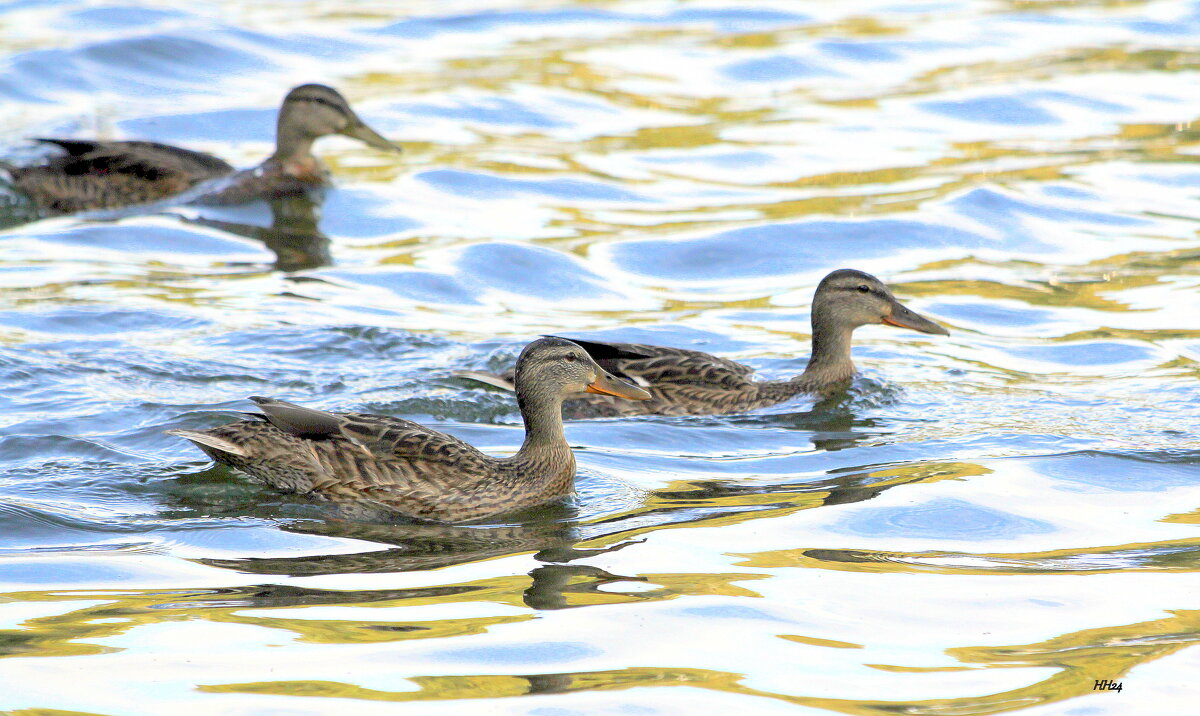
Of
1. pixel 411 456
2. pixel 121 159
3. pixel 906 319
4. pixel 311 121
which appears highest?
pixel 311 121

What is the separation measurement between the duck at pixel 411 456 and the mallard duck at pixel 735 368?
1072 mm

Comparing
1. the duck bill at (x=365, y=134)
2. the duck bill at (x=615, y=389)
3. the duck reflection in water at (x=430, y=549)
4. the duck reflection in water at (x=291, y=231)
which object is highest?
the duck bill at (x=365, y=134)

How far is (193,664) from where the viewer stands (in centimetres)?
600

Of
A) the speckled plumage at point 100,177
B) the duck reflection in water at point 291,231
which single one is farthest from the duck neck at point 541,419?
the speckled plumage at point 100,177

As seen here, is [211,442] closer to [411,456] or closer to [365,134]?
[411,456]

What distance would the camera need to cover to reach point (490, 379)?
384 inches

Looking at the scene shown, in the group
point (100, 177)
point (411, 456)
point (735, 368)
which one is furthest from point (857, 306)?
point (100, 177)

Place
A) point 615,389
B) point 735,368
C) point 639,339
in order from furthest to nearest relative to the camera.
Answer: point 639,339, point 735,368, point 615,389

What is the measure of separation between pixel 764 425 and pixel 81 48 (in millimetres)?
13595

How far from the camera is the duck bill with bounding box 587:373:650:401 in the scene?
8.98 m

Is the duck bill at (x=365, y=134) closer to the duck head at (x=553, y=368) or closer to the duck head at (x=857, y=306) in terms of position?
the duck head at (x=857, y=306)

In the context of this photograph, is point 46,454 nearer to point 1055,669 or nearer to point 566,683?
point 566,683

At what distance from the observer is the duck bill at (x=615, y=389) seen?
29.5 ft

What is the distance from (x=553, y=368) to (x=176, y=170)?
7.73m
